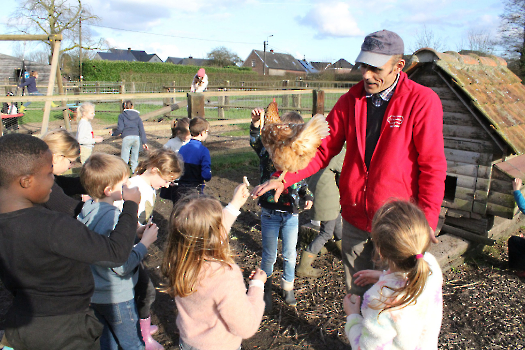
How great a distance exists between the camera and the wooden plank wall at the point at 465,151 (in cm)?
344

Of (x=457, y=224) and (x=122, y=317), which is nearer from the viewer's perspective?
(x=122, y=317)

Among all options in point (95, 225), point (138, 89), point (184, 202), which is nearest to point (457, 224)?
point (184, 202)

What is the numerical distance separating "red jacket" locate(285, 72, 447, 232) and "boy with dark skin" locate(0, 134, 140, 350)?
4.09ft

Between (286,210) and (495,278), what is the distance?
7.44 feet

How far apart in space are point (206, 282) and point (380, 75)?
138cm

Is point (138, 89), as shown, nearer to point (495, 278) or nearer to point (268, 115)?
point (268, 115)

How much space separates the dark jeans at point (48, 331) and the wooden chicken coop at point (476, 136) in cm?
341

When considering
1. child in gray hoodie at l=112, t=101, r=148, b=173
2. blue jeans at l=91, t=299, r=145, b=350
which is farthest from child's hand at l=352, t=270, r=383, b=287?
child in gray hoodie at l=112, t=101, r=148, b=173

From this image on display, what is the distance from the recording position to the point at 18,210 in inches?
55.7

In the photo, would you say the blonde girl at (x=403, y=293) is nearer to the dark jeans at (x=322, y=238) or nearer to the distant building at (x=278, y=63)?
the dark jeans at (x=322, y=238)

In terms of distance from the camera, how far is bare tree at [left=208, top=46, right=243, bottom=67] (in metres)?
46.0

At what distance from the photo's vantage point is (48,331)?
1515 mm

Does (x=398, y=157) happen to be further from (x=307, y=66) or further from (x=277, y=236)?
(x=307, y=66)

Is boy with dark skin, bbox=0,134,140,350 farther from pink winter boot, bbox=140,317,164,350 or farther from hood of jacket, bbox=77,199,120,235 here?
pink winter boot, bbox=140,317,164,350
